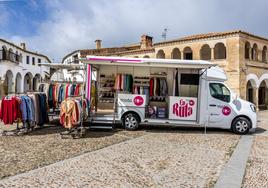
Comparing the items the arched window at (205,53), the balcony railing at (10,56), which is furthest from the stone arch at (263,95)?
the balcony railing at (10,56)

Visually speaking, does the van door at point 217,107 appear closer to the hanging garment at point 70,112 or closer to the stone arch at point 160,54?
the hanging garment at point 70,112

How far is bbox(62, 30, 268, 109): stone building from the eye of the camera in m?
25.0

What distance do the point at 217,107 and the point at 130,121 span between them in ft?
11.9

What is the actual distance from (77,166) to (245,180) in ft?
11.8

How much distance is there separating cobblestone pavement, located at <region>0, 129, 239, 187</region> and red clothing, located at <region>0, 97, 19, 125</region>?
4040mm

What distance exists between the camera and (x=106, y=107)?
50.4ft

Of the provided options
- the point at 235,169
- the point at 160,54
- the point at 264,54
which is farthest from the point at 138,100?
the point at 264,54

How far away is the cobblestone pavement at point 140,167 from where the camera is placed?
6.01 meters

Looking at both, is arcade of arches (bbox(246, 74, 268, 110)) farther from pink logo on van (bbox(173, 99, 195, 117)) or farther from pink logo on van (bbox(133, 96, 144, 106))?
pink logo on van (bbox(133, 96, 144, 106))

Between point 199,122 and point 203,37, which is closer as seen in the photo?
point 199,122

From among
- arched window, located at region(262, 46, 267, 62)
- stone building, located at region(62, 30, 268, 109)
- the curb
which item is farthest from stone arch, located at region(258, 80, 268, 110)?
the curb

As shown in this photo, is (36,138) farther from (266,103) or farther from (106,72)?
(266,103)

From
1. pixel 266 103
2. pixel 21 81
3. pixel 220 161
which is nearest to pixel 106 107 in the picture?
pixel 220 161

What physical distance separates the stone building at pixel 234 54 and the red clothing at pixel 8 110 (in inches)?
633
